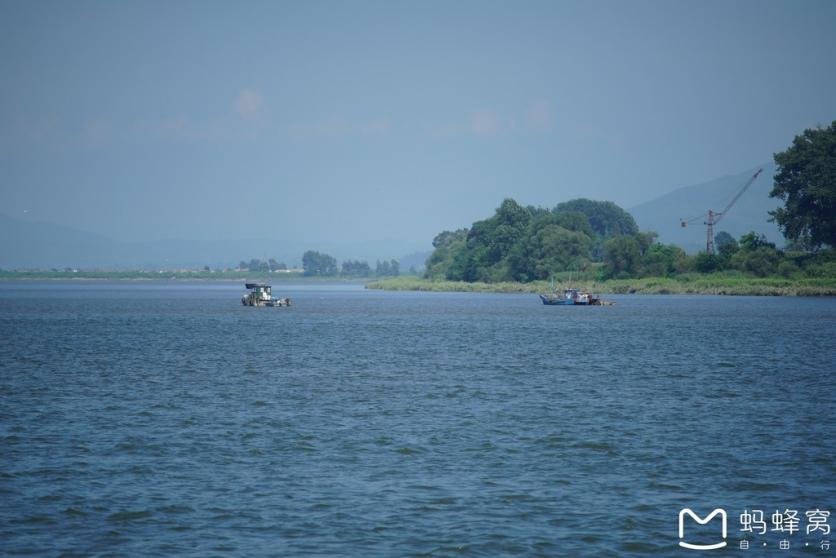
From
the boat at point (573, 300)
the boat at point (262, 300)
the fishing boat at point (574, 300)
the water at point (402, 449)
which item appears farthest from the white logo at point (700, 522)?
the boat at point (573, 300)

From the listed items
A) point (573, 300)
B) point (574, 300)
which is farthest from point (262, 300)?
point (574, 300)

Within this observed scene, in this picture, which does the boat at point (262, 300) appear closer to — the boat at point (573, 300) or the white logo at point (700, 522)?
the boat at point (573, 300)

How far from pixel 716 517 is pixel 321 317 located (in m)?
109

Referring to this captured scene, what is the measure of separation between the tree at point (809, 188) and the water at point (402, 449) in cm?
12330

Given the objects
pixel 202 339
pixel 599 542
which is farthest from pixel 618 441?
pixel 202 339

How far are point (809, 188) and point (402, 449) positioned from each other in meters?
167

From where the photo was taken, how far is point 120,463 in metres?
31.3

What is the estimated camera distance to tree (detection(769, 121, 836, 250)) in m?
185

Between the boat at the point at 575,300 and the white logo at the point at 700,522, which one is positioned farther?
the boat at the point at 575,300

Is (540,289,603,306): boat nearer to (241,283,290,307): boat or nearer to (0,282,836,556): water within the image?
(241,283,290,307): boat

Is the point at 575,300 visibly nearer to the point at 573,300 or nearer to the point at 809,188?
the point at 573,300

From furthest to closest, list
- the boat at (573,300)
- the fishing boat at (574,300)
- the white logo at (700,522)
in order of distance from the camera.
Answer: the boat at (573,300) → the fishing boat at (574,300) → the white logo at (700,522)

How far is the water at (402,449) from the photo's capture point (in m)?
24.1

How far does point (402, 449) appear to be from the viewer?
33.8 m
